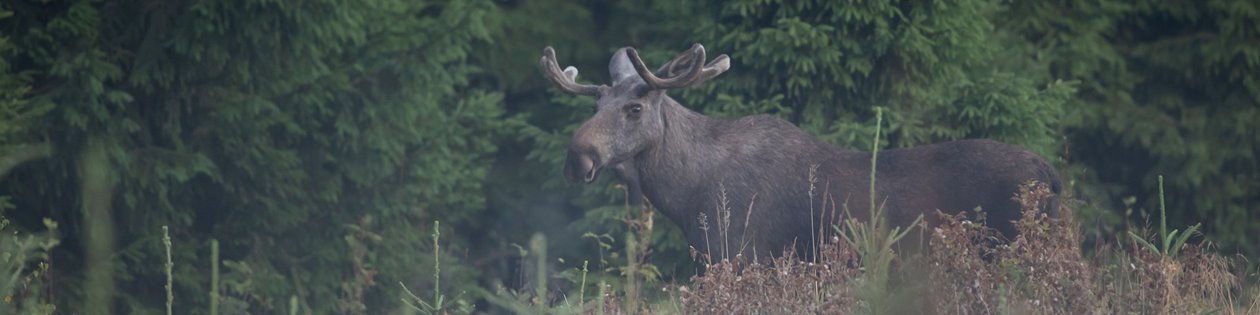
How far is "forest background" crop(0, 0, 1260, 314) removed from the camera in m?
10.8

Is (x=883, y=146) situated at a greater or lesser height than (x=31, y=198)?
lesser

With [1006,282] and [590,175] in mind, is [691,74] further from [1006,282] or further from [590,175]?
[1006,282]

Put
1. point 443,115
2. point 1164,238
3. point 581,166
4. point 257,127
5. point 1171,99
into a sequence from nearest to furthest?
1. point 1164,238
2. point 581,166
3. point 257,127
4. point 443,115
5. point 1171,99

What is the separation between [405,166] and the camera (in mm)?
12422

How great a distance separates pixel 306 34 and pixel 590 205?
8.63ft

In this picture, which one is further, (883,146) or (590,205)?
(590,205)

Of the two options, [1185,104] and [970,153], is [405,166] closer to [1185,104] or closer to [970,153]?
[970,153]

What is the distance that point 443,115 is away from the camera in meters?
12.4

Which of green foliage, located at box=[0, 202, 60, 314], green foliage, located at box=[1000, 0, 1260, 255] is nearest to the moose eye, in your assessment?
green foliage, located at box=[0, 202, 60, 314]

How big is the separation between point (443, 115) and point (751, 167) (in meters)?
4.42

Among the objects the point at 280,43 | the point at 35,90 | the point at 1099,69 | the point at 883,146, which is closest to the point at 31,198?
the point at 35,90

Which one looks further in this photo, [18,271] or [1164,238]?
[1164,238]

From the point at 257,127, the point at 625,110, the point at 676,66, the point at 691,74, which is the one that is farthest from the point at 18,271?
the point at 257,127

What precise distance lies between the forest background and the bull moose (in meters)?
1.78
